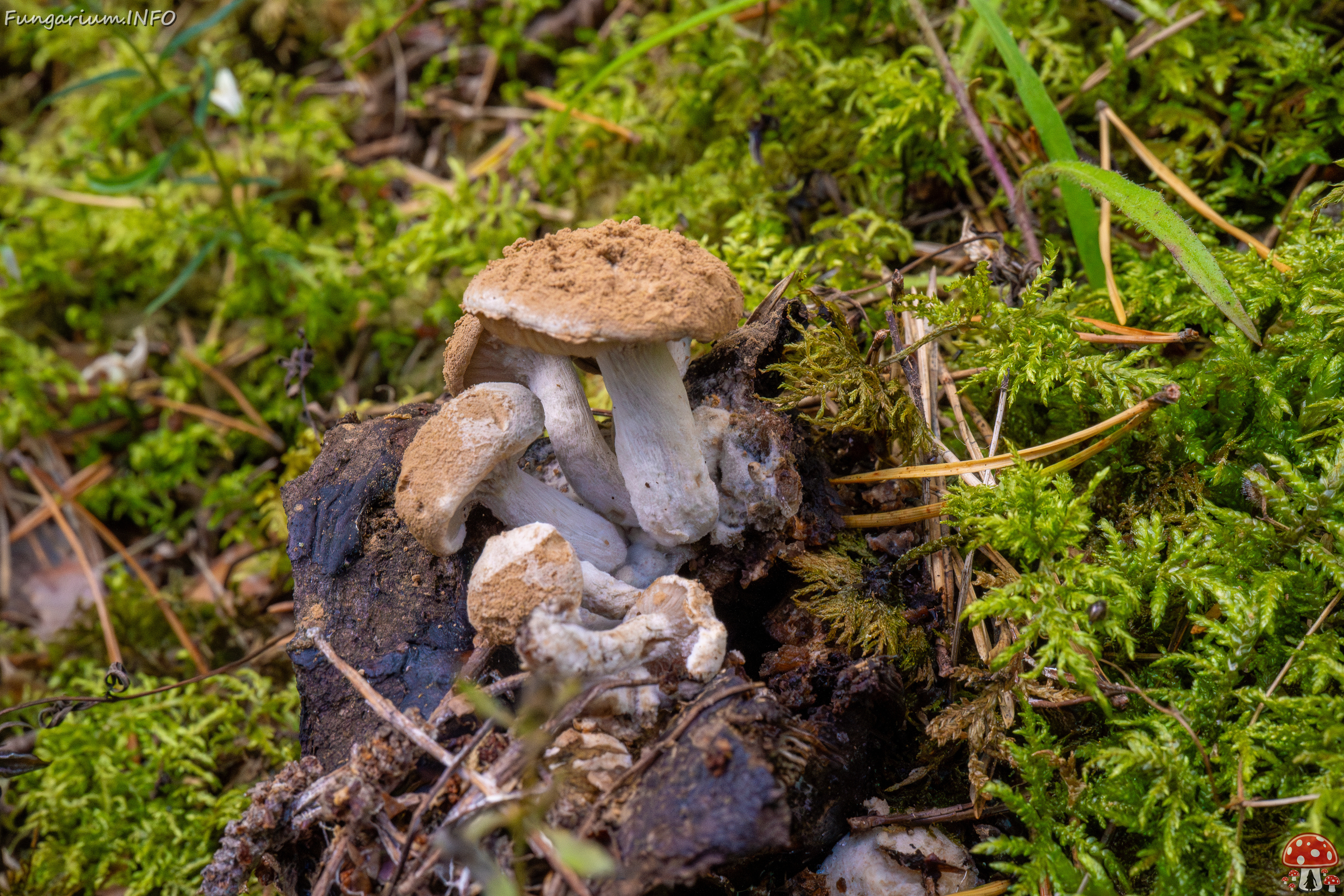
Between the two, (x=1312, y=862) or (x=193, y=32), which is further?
(x=193, y=32)

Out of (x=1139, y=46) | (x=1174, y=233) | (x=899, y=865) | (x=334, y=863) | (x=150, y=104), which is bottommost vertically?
(x=899, y=865)

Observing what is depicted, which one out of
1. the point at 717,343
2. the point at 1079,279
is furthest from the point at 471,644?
the point at 1079,279

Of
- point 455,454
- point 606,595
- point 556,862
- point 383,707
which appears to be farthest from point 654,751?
point 455,454

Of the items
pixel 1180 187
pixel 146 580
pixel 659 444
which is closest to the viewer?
pixel 659 444

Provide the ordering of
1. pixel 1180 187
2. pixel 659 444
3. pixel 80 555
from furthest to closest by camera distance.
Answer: pixel 80 555 → pixel 1180 187 → pixel 659 444

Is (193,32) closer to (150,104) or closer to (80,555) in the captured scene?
(150,104)

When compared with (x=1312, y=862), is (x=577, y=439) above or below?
above

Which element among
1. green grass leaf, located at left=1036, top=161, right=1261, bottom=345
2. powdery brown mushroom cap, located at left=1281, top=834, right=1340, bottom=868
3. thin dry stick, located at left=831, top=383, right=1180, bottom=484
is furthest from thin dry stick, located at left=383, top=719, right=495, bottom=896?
green grass leaf, located at left=1036, top=161, right=1261, bottom=345
